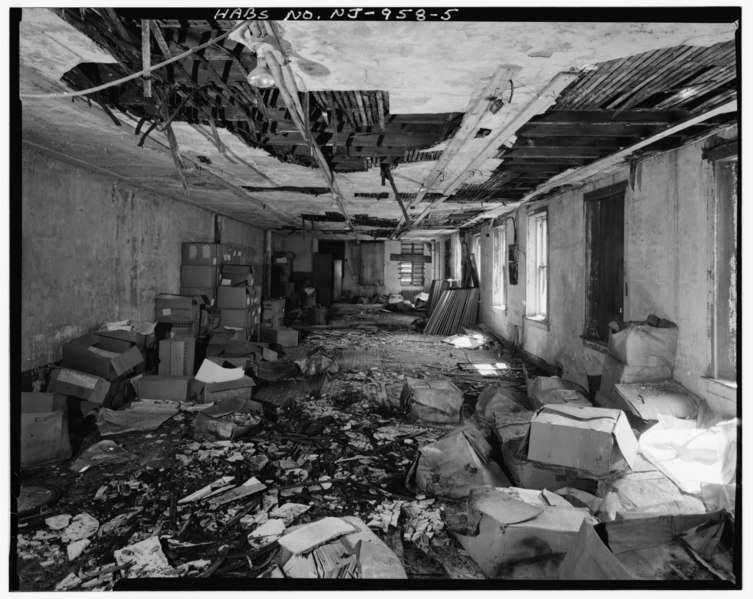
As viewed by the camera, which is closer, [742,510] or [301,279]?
[742,510]

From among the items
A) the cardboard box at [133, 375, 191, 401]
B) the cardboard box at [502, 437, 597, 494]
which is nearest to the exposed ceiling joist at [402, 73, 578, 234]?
the cardboard box at [502, 437, 597, 494]

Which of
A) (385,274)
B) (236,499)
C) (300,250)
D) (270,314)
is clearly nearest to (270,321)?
(270,314)

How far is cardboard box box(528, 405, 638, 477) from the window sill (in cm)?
338

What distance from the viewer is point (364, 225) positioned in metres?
9.71

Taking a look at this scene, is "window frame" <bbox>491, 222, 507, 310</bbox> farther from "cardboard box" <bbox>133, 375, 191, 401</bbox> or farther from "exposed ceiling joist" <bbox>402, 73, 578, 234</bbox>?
"cardboard box" <bbox>133, 375, 191, 401</bbox>

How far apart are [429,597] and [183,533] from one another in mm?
1364

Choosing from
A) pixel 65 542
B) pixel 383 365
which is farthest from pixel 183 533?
pixel 383 365

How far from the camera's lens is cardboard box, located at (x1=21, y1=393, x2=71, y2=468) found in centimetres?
290

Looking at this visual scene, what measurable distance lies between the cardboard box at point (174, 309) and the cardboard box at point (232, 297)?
77 cm

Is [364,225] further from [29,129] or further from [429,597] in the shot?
[429,597]

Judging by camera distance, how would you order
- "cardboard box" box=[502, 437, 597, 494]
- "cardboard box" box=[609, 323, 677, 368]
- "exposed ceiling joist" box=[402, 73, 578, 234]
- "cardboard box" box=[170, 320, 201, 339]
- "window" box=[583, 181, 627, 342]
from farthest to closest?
"cardboard box" box=[170, 320, 201, 339]
"window" box=[583, 181, 627, 342]
"cardboard box" box=[609, 323, 677, 368]
"cardboard box" box=[502, 437, 597, 494]
"exposed ceiling joist" box=[402, 73, 578, 234]

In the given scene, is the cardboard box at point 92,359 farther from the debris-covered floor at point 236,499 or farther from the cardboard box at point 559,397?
the cardboard box at point 559,397

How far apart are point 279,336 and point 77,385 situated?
3.57 meters

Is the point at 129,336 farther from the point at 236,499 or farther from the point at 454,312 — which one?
the point at 454,312
